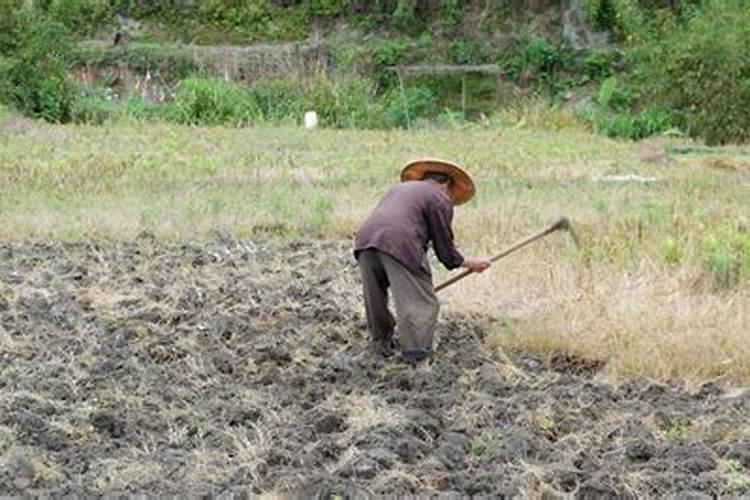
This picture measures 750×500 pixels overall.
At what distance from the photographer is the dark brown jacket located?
691cm

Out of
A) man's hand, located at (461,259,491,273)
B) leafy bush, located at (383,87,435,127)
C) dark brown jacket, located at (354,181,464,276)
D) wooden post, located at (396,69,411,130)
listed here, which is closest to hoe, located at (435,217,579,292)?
man's hand, located at (461,259,491,273)

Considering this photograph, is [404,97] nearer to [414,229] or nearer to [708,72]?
[708,72]

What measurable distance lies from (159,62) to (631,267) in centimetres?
2157

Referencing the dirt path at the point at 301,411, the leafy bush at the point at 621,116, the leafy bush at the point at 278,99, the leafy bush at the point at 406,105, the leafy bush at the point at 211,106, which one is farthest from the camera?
the leafy bush at the point at 406,105

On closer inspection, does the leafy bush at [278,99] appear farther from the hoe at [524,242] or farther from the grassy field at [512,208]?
the hoe at [524,242]

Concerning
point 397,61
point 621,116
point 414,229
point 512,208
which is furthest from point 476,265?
point 397,61

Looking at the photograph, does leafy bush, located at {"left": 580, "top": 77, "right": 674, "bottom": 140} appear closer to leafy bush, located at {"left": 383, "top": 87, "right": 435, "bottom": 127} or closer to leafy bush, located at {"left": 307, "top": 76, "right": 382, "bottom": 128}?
leafy bush, located at {"left": 383, "top": 87, "right": 435, "bottom": 127}

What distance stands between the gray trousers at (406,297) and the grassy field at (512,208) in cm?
54

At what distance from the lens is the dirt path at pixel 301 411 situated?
512cm

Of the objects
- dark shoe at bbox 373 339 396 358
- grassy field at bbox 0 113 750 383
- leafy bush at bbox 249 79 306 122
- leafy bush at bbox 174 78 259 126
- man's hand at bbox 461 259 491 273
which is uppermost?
man's hand at bbox 461 259 491 273

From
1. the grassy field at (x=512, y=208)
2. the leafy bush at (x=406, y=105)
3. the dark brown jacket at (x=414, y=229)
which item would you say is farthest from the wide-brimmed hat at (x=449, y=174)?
the leafy bush at (x=406, y=105)

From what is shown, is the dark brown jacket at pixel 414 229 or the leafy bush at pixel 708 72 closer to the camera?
the dark brown jacket at pixel 414 229

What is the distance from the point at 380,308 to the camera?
23.5 ft

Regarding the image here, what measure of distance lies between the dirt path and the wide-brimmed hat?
79 centimetres
